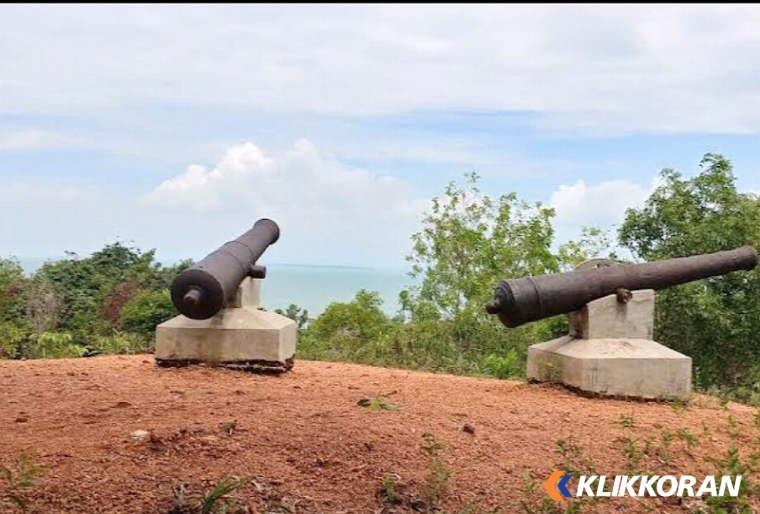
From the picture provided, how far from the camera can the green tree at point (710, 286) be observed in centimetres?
1402

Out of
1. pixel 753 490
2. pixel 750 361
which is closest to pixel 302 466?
pixel 753 490

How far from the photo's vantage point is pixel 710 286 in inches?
567

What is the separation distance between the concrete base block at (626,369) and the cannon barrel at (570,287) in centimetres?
50

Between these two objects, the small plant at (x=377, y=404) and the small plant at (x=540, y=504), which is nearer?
the small plant at (x=540, y=504)

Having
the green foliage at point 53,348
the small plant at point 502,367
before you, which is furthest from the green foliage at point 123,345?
the small plant at point 502,367

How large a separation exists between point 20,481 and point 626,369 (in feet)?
20.5

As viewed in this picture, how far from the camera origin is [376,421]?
710cm

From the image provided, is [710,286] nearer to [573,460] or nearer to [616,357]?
[616,357]

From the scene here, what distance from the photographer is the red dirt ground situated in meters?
5.69

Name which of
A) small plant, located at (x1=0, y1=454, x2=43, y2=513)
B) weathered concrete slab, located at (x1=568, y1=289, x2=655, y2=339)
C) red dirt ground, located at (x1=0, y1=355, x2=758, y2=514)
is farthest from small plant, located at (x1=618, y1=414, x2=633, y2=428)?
small plant, located at (x1=0, y1=454, x2=43, y2=513)

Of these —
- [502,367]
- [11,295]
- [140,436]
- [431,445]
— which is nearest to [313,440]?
[431,445]

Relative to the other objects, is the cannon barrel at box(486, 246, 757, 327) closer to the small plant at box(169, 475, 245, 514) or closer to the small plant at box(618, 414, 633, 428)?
the small plant at box(618, 414, 633, 428)

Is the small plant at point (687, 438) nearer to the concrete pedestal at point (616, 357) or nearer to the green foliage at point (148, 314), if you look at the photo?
the concrete pedestal at point (616, 357)

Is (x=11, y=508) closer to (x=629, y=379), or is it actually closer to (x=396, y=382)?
(x=396, y=382)
